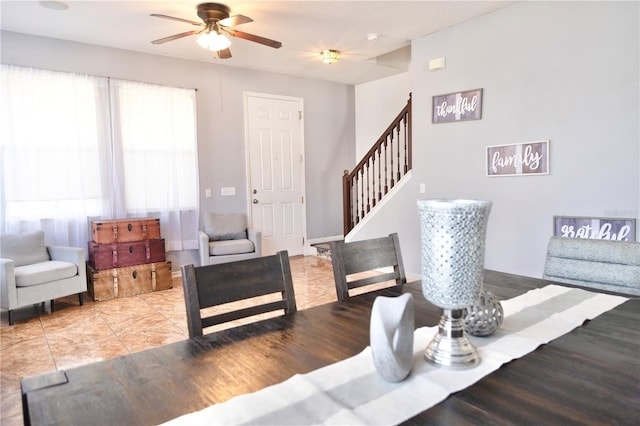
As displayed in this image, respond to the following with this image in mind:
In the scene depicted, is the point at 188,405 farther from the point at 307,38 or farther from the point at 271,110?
the point at 271,110

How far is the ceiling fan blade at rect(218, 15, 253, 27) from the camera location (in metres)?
3.37

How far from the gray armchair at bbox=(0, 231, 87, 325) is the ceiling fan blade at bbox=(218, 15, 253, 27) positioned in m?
2.66

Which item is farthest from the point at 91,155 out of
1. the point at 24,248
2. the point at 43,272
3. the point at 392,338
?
→ the point at 392,338

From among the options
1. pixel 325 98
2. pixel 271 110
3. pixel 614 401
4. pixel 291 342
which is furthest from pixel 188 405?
pixel 325 98

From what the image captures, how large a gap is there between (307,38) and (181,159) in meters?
2.20

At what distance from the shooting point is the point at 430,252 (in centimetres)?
106

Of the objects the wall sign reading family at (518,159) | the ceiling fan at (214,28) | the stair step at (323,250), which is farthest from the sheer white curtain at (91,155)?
the wall sign reading family at (518,159)

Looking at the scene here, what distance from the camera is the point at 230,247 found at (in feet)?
16.6

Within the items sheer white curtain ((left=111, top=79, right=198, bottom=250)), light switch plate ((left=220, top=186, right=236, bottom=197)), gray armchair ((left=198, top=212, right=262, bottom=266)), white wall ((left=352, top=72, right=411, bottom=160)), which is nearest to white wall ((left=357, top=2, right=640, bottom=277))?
white wall ((left=352, top=72, right=411, bottom=160))

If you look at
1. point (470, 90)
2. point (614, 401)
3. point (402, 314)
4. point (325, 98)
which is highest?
point (325, 98)

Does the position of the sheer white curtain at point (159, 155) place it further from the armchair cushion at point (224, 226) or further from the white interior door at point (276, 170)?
the white interior door at point (276, 170)

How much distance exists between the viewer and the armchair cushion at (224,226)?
5348 mm

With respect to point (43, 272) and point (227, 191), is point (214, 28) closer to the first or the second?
point (227, 191)

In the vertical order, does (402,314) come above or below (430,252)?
below
